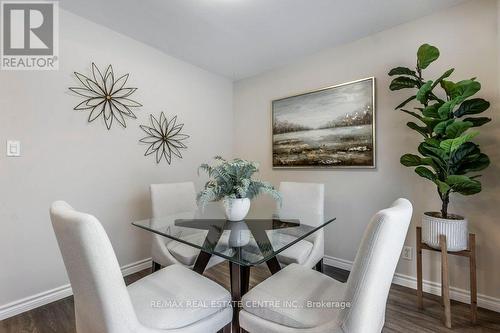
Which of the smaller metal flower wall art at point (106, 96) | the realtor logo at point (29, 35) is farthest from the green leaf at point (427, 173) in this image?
the realtor logo at point (29, 35)

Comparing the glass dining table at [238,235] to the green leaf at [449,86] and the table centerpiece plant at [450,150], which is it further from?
the green leaf at [449,86]

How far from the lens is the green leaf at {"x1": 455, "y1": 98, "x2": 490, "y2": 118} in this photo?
1.62 m

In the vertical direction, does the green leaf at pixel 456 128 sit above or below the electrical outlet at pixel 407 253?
above

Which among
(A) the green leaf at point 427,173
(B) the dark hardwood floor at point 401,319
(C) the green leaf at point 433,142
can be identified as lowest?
(B) the dark hardwood floor at point 401,319

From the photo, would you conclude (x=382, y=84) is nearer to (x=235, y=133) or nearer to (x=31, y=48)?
(x=235, y=133)

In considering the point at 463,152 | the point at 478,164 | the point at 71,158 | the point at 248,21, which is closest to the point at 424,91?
the point at 463,152

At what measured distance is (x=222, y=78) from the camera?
338 cm

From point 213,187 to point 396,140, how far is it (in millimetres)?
1768

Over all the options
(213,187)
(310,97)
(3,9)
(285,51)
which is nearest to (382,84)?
(310,97)

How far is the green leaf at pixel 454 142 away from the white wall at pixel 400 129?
1.67 ft

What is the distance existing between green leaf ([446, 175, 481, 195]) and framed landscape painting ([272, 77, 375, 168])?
740mm

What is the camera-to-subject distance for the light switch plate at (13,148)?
1.73m

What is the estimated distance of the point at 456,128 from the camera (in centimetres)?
154

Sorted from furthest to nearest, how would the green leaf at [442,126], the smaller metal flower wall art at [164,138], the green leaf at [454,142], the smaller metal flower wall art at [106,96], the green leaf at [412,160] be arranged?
the smaller metal flower wall art at [164,138] < the smaller metal flower wall art at [106,96] < the green leaf at [412,160] < the green leaf at [442,126] < the green leaf at [454,142]
